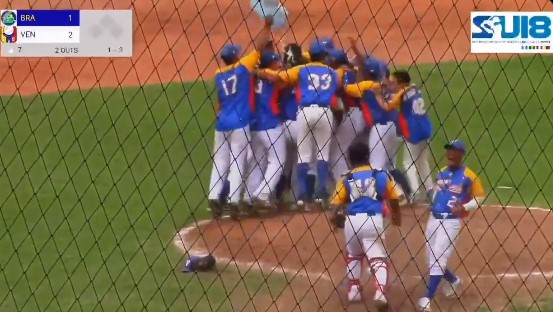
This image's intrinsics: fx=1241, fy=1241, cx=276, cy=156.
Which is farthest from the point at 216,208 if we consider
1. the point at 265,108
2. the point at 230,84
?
the point at 230,84

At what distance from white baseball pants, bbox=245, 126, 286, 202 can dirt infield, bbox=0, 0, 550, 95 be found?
4.24 meters

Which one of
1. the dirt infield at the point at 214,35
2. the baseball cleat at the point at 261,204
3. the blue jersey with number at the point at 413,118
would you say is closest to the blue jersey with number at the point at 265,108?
the baseball cleat at the point at 261,204

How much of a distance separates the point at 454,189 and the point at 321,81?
1.93m

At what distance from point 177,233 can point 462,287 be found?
2485 mm

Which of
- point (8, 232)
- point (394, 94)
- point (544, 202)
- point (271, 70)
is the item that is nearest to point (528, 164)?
point (544, 202)

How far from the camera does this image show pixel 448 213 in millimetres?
8031

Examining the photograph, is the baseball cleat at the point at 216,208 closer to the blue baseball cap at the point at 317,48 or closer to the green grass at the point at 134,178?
the green grass at the point at 134,178

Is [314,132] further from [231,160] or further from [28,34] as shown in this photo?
[28,34]

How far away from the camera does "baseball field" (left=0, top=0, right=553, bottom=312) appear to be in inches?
330

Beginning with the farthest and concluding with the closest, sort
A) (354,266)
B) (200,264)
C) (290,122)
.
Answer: (290,122) < (200,264) < (354,266)

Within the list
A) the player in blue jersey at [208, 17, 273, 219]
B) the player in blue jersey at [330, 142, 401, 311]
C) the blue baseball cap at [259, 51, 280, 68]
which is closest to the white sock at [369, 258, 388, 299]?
the player in blue jersey at [330, 142, 401, 311]

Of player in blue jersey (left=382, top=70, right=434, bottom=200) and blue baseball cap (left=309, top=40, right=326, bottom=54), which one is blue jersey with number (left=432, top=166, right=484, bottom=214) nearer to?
player in blue jersey (left=382, top=70, right=434, bottom=200)

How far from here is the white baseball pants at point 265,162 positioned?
10.1 metres

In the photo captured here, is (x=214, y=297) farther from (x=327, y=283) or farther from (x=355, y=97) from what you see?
(x=355, y=97)
